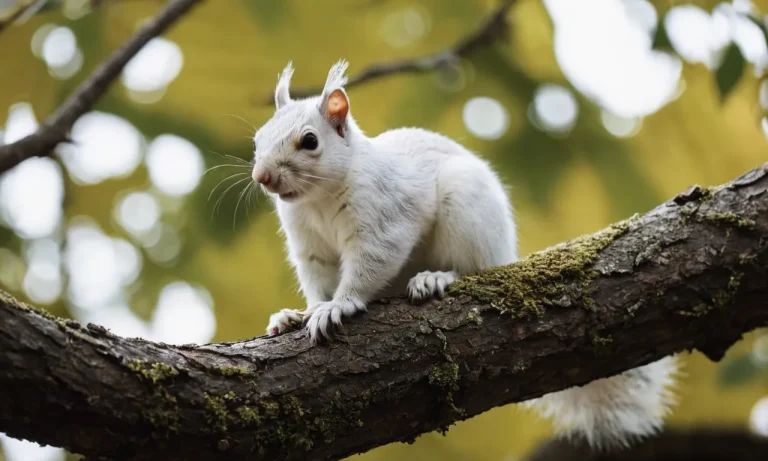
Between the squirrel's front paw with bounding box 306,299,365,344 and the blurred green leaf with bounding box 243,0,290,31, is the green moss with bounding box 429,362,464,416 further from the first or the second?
the blurred green leaf with bounding box 243,0,290,31

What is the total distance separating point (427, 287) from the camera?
3891 mm

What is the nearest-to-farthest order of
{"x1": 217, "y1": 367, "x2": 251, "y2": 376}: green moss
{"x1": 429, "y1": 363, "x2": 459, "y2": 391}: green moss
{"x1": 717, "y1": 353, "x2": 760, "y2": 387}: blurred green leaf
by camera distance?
{"x1": 217, "y1": 367, "x2": 251, "y2": 376}: green moss, {"x1": 429, "y1": 363, "x2": 459, "y2": 391}: green moss, {"x1": 717, "y1": 353, "x2": 760, "y2": 387}: blurred green leaf

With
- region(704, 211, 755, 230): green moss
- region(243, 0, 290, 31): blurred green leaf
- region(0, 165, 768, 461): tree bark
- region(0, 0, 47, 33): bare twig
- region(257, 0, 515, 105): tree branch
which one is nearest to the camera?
region(0, 165, 768, 461): tree bark

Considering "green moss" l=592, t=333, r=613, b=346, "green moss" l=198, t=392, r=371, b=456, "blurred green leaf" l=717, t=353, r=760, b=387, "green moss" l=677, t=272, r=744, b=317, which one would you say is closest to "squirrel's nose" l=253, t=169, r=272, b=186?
"green moss" l=198, t=392, r=371, b=456

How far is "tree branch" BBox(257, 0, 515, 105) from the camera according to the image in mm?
5234

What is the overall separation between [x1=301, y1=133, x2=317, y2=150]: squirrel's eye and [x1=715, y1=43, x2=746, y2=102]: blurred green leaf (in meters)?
2.14

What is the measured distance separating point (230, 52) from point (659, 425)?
404 centimetres

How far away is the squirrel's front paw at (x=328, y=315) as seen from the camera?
351cm

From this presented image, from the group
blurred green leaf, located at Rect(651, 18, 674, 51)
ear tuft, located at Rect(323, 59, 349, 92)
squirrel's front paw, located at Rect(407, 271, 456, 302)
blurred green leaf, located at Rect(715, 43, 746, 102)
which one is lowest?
squirrel's front paw, located at Rect(407, 271, 456, 302)

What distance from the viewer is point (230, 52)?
5.81 m

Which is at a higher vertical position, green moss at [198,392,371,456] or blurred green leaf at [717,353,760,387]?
blurred green leaf at [717,353,760,387]

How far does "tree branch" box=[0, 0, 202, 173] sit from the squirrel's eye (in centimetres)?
105

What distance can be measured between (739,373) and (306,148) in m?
3.07

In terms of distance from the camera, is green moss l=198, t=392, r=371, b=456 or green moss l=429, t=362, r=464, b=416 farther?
green moss l=429, t=362, r=464, b=416
